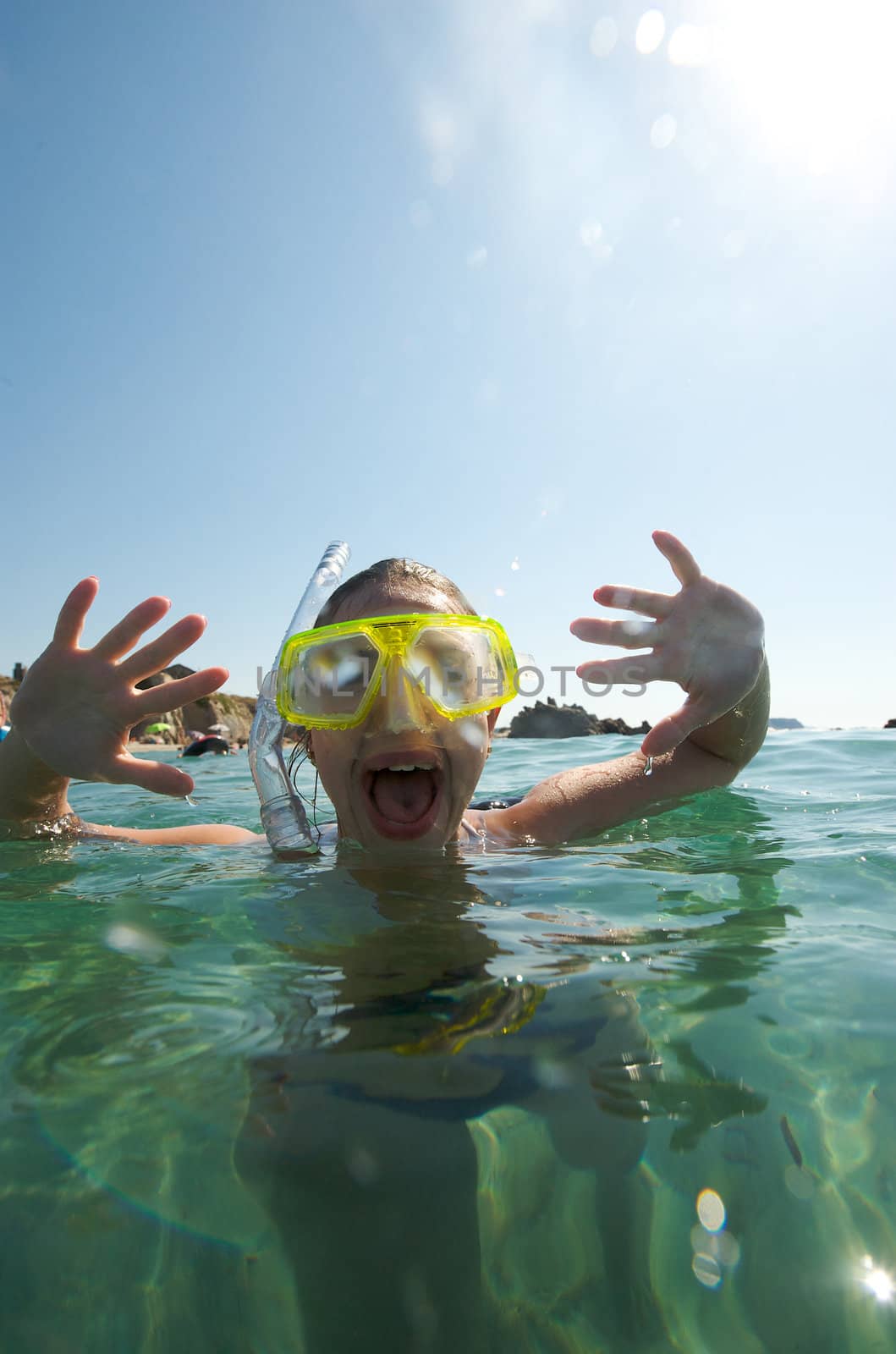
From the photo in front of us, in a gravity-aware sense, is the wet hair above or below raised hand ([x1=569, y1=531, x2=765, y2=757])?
above

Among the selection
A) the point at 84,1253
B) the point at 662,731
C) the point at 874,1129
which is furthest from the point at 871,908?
the point at 84,1253

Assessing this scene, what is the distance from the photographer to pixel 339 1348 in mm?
945

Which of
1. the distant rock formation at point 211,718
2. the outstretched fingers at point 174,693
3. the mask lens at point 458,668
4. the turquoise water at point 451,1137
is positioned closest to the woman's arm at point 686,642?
the mask lens at point 458,668

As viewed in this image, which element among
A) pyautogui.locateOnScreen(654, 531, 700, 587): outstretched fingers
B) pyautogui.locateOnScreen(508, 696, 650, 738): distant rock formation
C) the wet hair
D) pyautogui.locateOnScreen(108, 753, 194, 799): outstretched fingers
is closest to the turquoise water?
pyautogui.locateOnScreen(108, 753, 194, 799): outstretched fingers

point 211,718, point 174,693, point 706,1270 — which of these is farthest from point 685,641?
point 211,718

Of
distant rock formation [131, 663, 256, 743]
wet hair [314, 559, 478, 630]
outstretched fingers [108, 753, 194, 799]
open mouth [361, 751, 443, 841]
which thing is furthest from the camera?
distant rock formation [131, 663, 256, 743]

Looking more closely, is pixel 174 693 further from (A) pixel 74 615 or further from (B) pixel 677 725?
(B) pixel 677 725

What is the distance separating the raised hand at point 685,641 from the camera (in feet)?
7.81

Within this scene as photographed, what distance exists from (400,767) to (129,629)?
987mm

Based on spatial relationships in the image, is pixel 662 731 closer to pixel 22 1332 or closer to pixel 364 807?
pixel 364 807

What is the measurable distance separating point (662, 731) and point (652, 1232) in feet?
5.04

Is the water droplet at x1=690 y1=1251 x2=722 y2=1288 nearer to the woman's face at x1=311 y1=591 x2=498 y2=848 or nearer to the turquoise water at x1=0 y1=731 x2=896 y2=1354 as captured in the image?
the turquoise water at x1=0 y1=731 x2=896 y2=1354

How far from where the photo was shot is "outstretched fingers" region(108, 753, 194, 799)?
2.16 m

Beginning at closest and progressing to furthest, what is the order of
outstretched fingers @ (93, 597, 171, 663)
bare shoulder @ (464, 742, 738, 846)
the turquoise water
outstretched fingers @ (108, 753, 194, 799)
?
the turquoise water, outstretched fingers @ (108, 753, 194, 799), outstretched fingers @ (93, 597, 171, 663), bare shoulder @ (464, 742, 738, 846)
